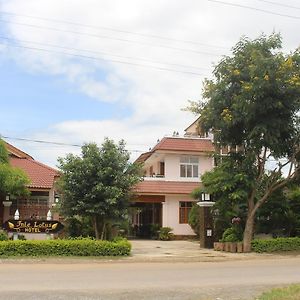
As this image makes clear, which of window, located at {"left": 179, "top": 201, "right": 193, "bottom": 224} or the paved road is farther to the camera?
window, located at {"left": 179, "top": 201, "right": 193, "bottom": 224}

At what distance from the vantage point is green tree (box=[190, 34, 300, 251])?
23.2 metres

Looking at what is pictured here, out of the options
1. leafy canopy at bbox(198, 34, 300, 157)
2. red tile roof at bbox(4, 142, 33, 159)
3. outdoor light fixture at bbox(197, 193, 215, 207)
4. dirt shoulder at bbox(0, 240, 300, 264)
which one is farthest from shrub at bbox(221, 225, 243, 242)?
red tile roof at bbox(4, 142, 33, 159)

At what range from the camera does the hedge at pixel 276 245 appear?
2555cm

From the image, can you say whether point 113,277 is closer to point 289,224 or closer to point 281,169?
point 281,169

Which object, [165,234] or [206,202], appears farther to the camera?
[165,234]

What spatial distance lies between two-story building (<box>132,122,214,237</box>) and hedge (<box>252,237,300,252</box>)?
12437mm

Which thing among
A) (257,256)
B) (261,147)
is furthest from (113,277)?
(261,147)

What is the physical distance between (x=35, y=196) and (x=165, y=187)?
417 inches

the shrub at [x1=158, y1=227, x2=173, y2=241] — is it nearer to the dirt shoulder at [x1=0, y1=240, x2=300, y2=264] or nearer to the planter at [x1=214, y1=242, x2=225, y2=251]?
the planter at [x1=214, y1=242, x2=225, y2=251]

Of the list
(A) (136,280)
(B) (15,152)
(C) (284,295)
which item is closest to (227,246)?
(A) (136,280)

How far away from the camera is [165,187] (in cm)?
3844

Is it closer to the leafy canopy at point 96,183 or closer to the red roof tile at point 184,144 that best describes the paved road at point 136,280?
the leafy canopy at point 96,183

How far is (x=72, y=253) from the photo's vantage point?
21969mm

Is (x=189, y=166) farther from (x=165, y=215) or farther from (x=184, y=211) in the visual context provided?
(x=165, y=215)
